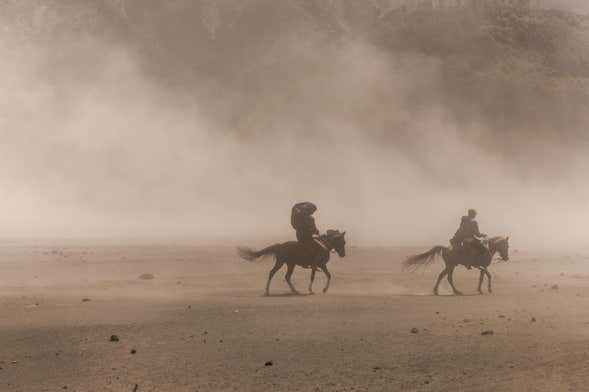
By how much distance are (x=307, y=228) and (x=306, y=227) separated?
0.13 feet

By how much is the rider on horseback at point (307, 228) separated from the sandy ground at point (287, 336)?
1220 mm

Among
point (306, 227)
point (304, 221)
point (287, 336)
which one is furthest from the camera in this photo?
point (306, 227)

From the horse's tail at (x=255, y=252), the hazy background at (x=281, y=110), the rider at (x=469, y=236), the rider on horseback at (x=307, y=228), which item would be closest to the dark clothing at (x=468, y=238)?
the rider at (x=469, y=236)

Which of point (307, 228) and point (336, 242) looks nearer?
Result: point (307, 228)

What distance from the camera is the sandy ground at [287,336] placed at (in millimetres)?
12844

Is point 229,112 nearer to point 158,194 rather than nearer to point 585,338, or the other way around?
point 158,194

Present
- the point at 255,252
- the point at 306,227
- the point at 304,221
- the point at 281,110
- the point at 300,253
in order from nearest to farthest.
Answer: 1. the point at 304,221
2. the point at 306,227
3. the point at 300,253
4. the point at 255,252
5. the point at 281,110

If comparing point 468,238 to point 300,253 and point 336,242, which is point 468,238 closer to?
point 336,242

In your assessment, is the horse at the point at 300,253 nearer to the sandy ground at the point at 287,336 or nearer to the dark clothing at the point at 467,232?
the sandy ground at the point at 287,336

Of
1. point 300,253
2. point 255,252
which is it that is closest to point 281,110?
point 255,252

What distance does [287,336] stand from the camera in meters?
16.6

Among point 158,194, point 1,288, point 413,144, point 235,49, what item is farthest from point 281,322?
point 235,49

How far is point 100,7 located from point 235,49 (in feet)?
66.1

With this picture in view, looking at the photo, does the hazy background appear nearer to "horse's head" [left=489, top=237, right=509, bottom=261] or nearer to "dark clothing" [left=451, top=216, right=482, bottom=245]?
"horse's head" [left=489, top=237, right=509, bottom=261]
